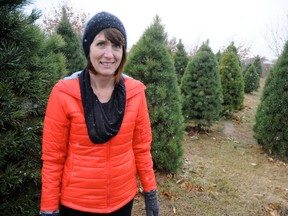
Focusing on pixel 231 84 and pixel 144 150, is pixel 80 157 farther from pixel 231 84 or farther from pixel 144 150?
pixel 231 84

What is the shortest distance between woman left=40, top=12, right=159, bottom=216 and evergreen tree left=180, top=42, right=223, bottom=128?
6.62 metres

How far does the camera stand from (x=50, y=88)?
2562 millimetres

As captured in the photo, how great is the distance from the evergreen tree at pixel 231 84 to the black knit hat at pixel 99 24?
1006 cm

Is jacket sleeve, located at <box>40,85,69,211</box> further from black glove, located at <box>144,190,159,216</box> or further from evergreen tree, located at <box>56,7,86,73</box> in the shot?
evergreen tree, located at <box>56,7,86,73</box>

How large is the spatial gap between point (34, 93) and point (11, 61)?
0.34 meters

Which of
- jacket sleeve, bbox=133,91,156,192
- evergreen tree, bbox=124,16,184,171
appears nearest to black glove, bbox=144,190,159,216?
jacket sleeve, bbox=133,91,156,192

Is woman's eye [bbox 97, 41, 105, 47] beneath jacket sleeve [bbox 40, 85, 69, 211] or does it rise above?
above

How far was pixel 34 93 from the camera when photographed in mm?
2381

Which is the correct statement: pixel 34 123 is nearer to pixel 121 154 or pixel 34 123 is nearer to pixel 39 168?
pixel 39 168

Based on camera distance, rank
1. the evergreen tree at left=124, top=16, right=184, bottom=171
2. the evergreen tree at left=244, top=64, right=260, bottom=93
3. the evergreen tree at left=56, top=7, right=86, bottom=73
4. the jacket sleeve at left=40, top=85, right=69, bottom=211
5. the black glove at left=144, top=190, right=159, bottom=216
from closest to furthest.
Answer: the jacket sleeve at left=40, top=85, right=69, bottom=211
the black glove at left=144, top=190, right=159, bottom=216
the evergreen tree at left=124, top=16, right=184, bottom=171
the evergreen tree at left=56, top=7, right=86, bottom=73
the evergreen tree at left=244, top=64, right=260, bottom=93

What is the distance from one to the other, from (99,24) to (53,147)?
96cm

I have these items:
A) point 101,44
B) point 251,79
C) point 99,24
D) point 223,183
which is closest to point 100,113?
point 101,44

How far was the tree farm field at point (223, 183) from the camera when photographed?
13.9 feet

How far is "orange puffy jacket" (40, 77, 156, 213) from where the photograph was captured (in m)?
1.88
